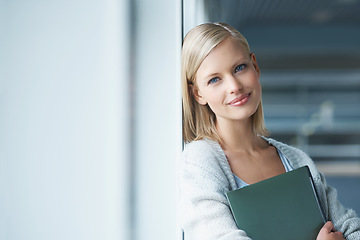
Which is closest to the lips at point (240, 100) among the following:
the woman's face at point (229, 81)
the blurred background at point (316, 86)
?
the woman's face at point (229, 81)

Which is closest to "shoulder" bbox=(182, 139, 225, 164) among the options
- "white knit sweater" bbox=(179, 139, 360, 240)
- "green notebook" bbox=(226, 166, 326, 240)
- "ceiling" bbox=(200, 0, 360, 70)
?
"white knit sweater" bbox=(179, 139, 360, 240)

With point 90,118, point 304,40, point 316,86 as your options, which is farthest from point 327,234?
point 316,86

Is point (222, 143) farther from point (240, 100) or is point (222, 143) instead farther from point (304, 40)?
point (304, 40)

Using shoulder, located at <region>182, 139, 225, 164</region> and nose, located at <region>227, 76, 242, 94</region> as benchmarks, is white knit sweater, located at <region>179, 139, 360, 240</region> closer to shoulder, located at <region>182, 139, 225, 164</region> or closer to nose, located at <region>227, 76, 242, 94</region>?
shoulder, located at <region>182, 139, 225, 164</region>

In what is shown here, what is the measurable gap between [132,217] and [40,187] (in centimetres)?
28

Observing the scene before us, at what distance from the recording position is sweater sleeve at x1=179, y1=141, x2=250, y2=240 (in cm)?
72

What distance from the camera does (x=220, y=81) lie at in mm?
831

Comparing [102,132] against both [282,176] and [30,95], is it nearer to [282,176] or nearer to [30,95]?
[30,95]

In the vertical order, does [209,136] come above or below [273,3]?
below

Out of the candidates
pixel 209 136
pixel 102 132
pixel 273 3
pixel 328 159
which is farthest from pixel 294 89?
pixel 102 132

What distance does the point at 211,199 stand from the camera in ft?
2.45

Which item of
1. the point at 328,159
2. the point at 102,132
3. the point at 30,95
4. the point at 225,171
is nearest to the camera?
the point at 30,95

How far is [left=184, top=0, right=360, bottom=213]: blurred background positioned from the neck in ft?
14.7

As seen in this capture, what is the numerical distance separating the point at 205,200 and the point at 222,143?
0.19m
